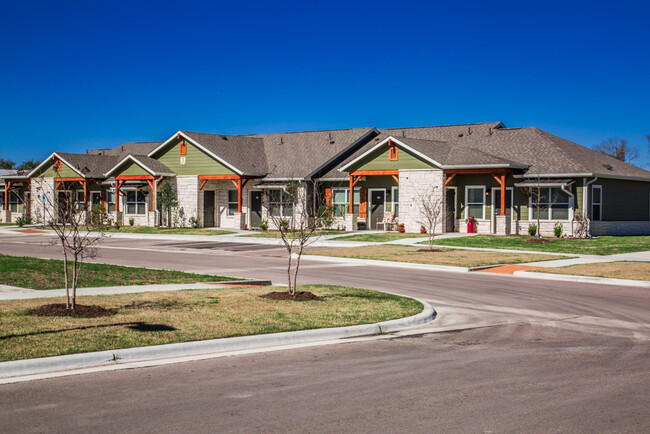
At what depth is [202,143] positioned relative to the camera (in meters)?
43.6

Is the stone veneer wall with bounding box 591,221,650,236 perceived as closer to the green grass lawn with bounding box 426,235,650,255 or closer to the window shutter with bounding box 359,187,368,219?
the green grass lawn with bounding box 426,235,650,255

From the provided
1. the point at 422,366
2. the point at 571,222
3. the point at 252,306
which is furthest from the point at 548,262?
the point at 422,366

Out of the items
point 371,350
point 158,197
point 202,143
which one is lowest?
point 371,350

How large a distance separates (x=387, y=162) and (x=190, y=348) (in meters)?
30.1

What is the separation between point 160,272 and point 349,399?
38.6ft

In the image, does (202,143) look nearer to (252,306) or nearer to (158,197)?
(158,197)

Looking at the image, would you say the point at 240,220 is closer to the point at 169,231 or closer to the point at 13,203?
Answer: the point at 169,231

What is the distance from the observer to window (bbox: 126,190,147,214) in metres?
46.6

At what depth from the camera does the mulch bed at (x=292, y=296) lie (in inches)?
529

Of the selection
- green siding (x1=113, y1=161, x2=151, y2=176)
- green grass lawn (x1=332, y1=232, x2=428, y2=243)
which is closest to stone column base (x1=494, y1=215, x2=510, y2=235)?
green grass lawn (x1=332, y1=232, x2=428, y2=243)

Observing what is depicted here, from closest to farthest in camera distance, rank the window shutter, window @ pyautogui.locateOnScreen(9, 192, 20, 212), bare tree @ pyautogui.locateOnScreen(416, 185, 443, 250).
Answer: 1. bare tree @ pyautogui.locateOnScreen(416, 185, 443, 250)
2. the window shutter
3. window @ pyautogui.locateOnScreen(9, 192, 20, 212)

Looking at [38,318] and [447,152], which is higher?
[447,152]

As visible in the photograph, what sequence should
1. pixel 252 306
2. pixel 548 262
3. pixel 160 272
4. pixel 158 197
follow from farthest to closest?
pixel 158 197 → pixel 548 262 → pixel 160 272 → pixel 252 306

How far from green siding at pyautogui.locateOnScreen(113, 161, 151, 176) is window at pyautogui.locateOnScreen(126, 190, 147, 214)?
1728mm
